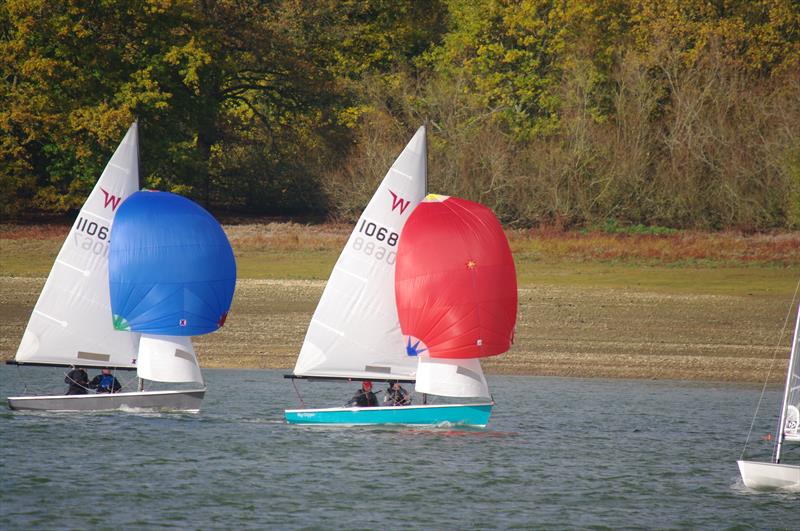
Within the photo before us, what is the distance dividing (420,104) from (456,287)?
36.1 metres

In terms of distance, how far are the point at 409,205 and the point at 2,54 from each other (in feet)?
103

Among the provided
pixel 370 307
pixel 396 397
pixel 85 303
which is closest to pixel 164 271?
pixel 85 303

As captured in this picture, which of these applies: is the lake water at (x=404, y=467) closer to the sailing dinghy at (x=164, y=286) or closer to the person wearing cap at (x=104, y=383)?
the person wearing cap at (x=104, y=383)

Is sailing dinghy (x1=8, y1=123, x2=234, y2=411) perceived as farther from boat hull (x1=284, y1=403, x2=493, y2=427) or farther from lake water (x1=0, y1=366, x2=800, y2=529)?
boat hull (x1=284, y1=403, x2=493, y2=427)

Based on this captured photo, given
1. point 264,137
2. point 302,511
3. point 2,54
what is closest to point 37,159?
point 2,54

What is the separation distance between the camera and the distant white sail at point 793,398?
68.2ft

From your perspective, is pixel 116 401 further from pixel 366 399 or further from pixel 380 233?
pixel 380 233

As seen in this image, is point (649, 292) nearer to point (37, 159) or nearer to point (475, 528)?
point (475, 528)

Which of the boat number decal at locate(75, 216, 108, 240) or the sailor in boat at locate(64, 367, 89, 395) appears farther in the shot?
the boat number decal at locate(75, 216, 108, 240)

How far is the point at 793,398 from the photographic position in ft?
68.9

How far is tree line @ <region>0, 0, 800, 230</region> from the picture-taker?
54062 millimetres

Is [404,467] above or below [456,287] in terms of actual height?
below

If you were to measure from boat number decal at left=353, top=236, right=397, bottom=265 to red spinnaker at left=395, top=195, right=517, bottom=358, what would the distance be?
2.71ft

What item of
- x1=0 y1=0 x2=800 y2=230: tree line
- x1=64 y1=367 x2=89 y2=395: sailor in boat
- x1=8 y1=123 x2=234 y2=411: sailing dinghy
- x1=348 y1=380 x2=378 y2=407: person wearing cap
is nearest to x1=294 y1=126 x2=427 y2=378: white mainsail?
x1=348 y1=380 x2=378 y2=407: person wearing cap
